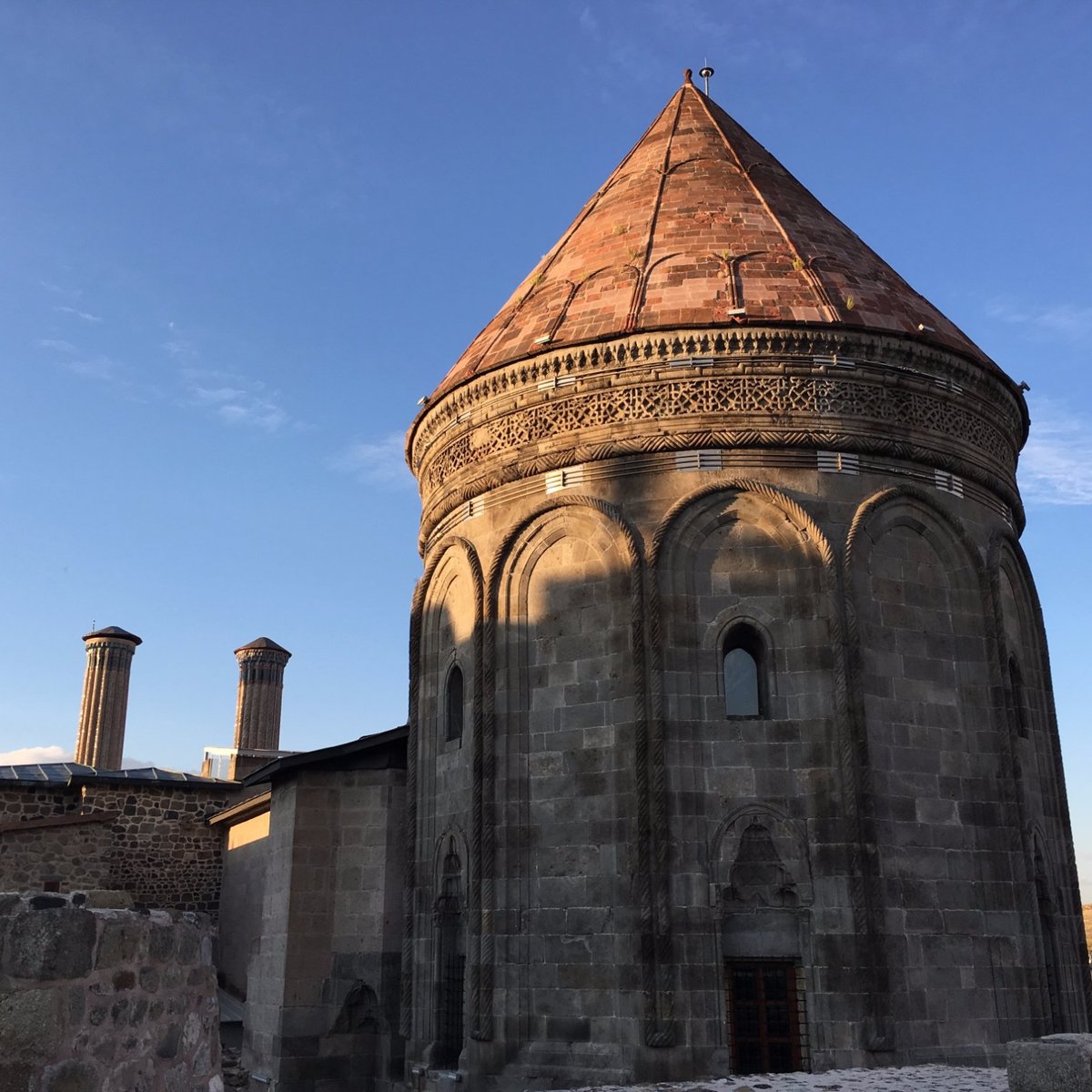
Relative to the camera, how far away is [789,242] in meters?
15.1

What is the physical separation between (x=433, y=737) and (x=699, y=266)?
6862 millimetres

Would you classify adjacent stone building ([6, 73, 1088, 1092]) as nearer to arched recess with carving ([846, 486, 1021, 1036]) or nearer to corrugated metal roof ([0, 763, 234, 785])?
arched recess with carving ([846, 486, 1021, 1036])

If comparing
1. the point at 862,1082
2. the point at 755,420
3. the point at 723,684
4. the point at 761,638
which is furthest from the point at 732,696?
the point at 862,1082

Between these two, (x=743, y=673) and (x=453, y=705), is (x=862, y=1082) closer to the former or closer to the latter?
(x=743, y=673)

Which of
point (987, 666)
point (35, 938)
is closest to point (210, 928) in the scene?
point (35, 938)

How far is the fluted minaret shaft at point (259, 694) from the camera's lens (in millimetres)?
36281

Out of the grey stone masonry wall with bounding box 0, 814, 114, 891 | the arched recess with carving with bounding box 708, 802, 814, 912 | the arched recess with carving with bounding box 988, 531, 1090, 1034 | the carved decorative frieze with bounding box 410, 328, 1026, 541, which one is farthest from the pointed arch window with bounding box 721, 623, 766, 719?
the grey stone masonry wall with bounding box 0, 814, 114, 891

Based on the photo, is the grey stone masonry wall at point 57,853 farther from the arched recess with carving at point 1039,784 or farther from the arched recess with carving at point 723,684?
the arched recess with carving at point 1039,784

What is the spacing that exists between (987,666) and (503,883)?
606 centimetres

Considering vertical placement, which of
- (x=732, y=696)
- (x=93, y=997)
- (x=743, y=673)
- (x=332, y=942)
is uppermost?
(x=743, y=673)

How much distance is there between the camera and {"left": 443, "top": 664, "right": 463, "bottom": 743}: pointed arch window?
48.4ft

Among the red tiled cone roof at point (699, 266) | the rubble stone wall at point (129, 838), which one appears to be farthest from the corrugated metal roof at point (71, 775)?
the red tiled cone roof at point (699, 266)

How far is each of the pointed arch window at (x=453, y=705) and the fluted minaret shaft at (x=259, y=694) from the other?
74.6ft

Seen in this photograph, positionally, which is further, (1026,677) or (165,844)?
(165,844)
